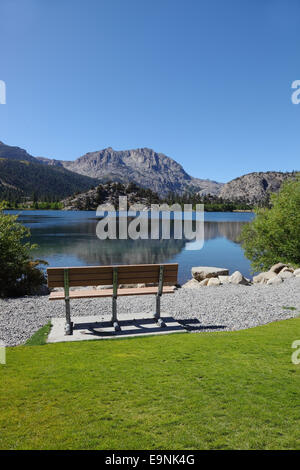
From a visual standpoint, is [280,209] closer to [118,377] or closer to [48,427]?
[118,377]

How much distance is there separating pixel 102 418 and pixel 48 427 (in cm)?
70

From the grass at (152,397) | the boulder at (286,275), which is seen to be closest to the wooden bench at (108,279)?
the grass at (152,397)

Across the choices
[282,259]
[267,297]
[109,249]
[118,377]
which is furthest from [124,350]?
[109,249]

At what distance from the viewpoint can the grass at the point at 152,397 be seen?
12.9 feet

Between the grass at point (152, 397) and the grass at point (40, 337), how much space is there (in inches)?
21.0

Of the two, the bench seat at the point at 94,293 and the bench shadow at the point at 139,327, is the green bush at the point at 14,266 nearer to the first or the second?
the bench seat at the point at 94,293

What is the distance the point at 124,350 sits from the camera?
7219mm

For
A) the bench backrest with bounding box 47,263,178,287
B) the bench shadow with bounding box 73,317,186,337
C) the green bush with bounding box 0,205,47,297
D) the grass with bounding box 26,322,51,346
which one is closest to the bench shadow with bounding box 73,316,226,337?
the bench shadow with bounding box 73,317,186,337

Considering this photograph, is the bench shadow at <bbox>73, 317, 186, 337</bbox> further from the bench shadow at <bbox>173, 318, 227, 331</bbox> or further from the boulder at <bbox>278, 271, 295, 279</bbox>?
the boulder at <bbox>278, 271, 295, 279</bbox>

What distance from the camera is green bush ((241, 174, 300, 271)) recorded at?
23.1 m

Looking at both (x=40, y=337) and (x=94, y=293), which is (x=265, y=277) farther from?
(x=40, y=337)

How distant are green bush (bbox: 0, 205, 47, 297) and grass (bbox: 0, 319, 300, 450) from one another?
7.57 meters

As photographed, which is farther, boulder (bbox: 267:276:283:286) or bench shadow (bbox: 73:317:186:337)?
boulder (bbox: 267:276:283:286)

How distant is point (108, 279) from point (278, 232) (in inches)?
708
